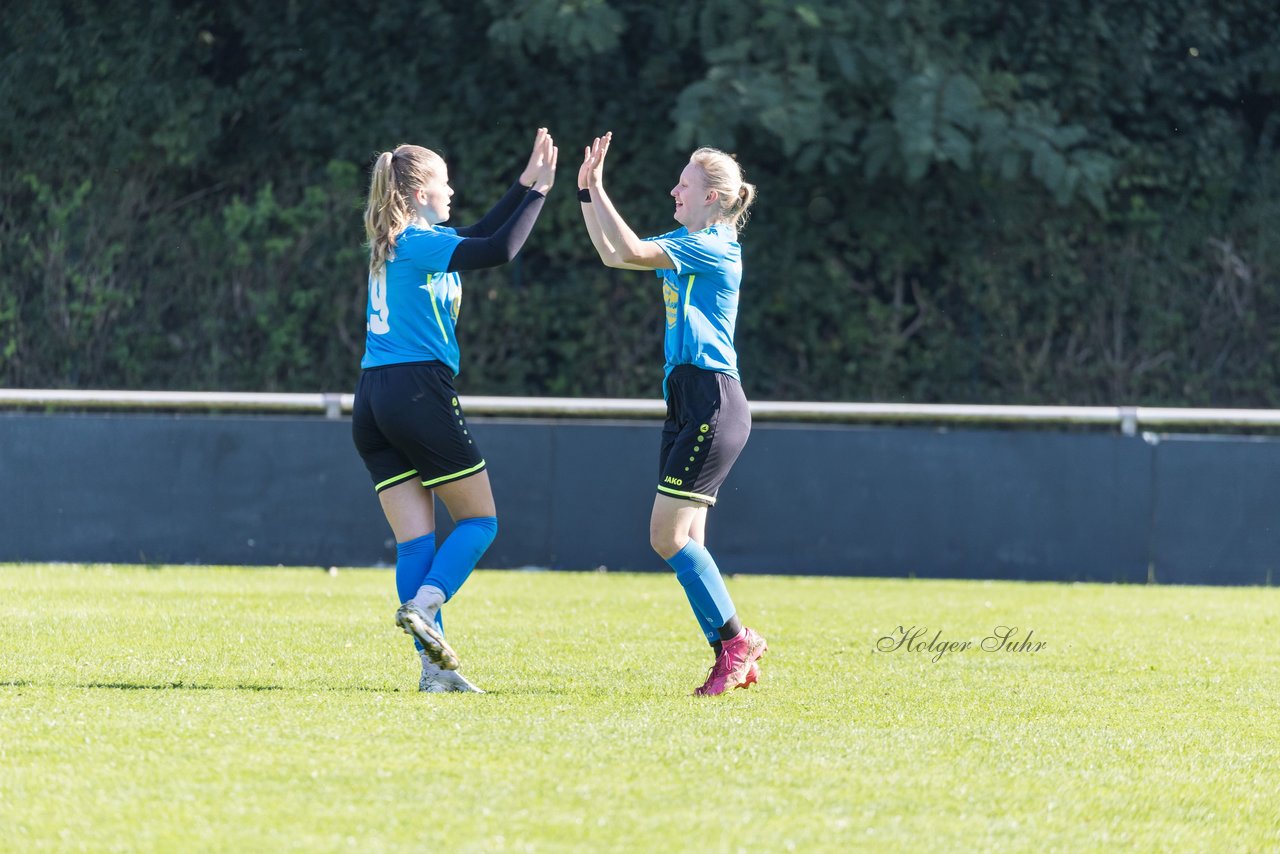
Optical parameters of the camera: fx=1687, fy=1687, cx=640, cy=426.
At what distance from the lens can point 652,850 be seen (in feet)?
12.7

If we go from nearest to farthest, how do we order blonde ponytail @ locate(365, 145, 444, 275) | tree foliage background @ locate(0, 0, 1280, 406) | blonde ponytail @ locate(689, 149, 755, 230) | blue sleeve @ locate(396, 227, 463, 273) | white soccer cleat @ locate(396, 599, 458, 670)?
white soccer cleat @ locate(396, 599, 458, 670), blue sleeve @ locate(396, 227, 463, 273), blonde ponytail @ locate(365, 145, 444, 275), blonde ponytail @ locate(689, 149, 755, 230), tree foliage background @ locate(0, 0, 1280, 406)

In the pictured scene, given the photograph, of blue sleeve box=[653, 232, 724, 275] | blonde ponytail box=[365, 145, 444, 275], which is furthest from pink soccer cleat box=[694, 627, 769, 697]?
blonde ponytail box=[365, 145, 444, 275]

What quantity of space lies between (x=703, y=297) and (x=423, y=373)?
1.09m

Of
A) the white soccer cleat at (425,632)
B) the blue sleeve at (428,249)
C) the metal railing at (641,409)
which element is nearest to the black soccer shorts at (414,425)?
the blue sleeve at (428,249)

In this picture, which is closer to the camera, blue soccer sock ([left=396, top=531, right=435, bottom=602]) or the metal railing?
blue soccer sock ([left=396, top=531, right=435, bottom=602])

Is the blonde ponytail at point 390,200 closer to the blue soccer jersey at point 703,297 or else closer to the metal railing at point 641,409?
the blue soccer jersey at point 703,297

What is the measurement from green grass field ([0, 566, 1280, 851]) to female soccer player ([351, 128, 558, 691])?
1.63 feet

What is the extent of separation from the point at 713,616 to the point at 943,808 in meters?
2.00

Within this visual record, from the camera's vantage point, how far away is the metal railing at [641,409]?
1137 centimetres

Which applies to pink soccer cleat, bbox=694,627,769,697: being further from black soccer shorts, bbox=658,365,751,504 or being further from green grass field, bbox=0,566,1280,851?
black soccer shorts, bbox=658,365,751,504

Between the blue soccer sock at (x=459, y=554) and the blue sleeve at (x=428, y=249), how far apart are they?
0.96 metres

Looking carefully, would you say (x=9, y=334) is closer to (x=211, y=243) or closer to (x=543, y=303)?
(x=211, y=243)

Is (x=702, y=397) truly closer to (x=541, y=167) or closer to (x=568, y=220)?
(x=541, y=167)

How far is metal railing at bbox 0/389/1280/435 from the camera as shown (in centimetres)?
1137
